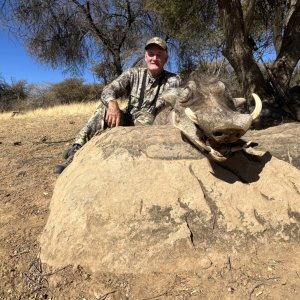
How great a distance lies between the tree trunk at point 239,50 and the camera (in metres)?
6.29

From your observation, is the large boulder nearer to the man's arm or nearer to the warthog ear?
the warthog ear

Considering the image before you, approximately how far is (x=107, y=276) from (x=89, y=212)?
0.45 meters

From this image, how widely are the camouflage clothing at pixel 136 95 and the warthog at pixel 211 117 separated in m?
1.49

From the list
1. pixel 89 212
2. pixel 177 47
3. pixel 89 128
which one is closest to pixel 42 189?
pixel 89 128

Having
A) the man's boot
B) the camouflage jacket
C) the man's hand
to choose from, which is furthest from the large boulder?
the camouflage jacket

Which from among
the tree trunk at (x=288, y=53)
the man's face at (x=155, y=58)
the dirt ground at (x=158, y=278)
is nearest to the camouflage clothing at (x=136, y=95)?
the man's face at (x=155, y=58)

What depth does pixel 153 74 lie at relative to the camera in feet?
17.0

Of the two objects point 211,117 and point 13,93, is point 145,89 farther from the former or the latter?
point 13,93

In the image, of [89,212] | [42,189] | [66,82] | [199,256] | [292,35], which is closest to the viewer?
[199,256]

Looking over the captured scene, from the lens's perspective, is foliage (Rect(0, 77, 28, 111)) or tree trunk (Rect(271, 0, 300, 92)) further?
foliage (Rect(0, 77, 28, 111))

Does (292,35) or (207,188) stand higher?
(292,35)

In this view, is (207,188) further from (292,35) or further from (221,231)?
(292,35)

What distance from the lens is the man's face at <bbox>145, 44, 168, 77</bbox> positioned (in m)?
5.05

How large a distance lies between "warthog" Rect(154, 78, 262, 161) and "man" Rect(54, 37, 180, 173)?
4.69 feet
